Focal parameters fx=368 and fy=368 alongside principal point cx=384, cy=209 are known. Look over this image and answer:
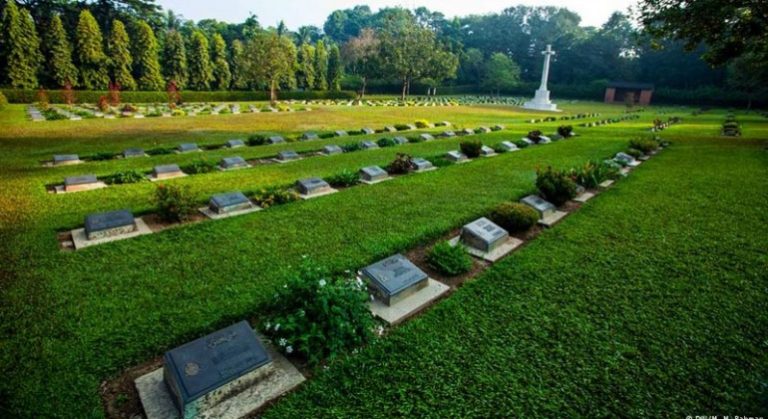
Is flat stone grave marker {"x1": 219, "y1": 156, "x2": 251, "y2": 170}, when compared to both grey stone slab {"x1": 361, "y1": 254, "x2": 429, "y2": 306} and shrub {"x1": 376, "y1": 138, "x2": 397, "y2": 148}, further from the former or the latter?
grey stone slab {"x1": 361, "y1": 254, "x2": 429, "y2": 306}

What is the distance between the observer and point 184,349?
309 cm

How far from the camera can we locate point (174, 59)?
4066cm

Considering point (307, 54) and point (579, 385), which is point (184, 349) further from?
point (307, 54)

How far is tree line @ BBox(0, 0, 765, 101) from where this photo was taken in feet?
105

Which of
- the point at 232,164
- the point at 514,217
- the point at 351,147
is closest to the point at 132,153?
the point at 232,164

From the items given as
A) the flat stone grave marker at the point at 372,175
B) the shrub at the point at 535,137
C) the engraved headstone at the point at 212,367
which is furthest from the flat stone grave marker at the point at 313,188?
the shrub at the point at 535,137

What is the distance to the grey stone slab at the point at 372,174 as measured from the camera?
32.2 ft

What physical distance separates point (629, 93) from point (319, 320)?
76137 millimetres

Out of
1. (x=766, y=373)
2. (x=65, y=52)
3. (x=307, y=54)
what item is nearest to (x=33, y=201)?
(x=766, y=373)

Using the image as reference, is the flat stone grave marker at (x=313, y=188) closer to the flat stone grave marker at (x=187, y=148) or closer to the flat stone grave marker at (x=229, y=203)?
the flat stone grave marker at (x=229, y=203)

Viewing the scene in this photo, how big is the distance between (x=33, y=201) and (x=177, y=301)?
558cm

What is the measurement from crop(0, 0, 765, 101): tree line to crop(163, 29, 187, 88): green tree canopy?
0.34ft

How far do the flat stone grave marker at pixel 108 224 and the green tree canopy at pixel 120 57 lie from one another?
39.0 m

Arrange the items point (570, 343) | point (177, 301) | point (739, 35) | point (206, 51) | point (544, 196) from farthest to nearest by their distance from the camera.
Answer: point (206, 51) < point (739, 35) < point (544, 196) < point (177, 301) < point (570, 343)
